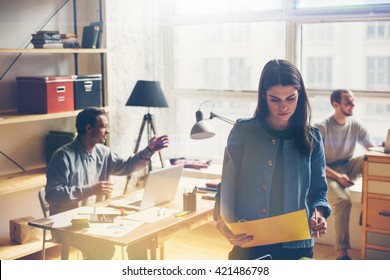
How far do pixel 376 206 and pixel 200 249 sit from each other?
123cm

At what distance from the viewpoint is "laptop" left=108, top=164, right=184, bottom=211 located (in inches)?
125

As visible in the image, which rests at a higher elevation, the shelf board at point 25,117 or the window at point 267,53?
the window at point 267,53

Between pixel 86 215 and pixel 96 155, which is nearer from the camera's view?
pixel 86 215

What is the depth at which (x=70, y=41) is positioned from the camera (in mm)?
4223

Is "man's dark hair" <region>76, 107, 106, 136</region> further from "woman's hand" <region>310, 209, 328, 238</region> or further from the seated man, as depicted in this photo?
"woman's hand" <region>310, 209, 328, 238</region>

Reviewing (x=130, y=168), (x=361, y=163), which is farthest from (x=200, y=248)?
(x=361, y=163)

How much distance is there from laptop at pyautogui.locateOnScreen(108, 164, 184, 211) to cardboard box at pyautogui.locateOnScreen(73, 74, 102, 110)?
1.15m

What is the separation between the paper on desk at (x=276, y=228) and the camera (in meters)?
1.99

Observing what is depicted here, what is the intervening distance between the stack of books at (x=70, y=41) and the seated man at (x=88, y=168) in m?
0.87

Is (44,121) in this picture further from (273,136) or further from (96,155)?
(273,136)

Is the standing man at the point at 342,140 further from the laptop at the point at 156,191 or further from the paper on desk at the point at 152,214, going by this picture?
the paper on desk at the point at 152,214

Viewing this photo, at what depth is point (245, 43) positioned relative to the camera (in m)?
4.94

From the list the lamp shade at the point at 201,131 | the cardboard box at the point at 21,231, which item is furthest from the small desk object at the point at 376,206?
the cardboard box at the point at 21,231

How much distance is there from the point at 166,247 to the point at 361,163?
148cm
